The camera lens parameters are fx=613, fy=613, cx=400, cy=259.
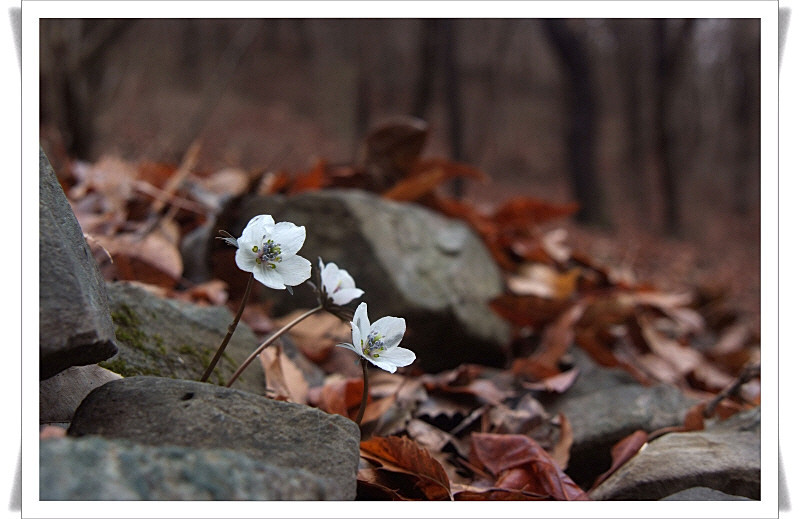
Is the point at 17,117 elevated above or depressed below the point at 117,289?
above

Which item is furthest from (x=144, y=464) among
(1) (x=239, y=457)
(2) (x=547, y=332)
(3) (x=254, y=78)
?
(3) (x=254, y=78)

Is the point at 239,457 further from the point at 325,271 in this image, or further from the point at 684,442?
the point at 684,442

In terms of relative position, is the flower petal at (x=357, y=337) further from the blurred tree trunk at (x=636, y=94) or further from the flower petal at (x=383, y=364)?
the blurred tree trunk at (x=636, y=94)

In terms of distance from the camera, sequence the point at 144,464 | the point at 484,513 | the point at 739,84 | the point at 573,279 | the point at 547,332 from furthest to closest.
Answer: the point at 739,84, the point at 573,279, the point at 547,332, the point at 484,513, the point at 144,464

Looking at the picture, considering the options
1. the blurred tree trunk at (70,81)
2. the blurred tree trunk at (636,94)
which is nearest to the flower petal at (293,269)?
the blurred tree trunk at (70,81)

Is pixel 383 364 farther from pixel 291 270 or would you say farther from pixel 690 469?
pixel 690 469

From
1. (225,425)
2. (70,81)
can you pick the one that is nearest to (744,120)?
(70,81)
